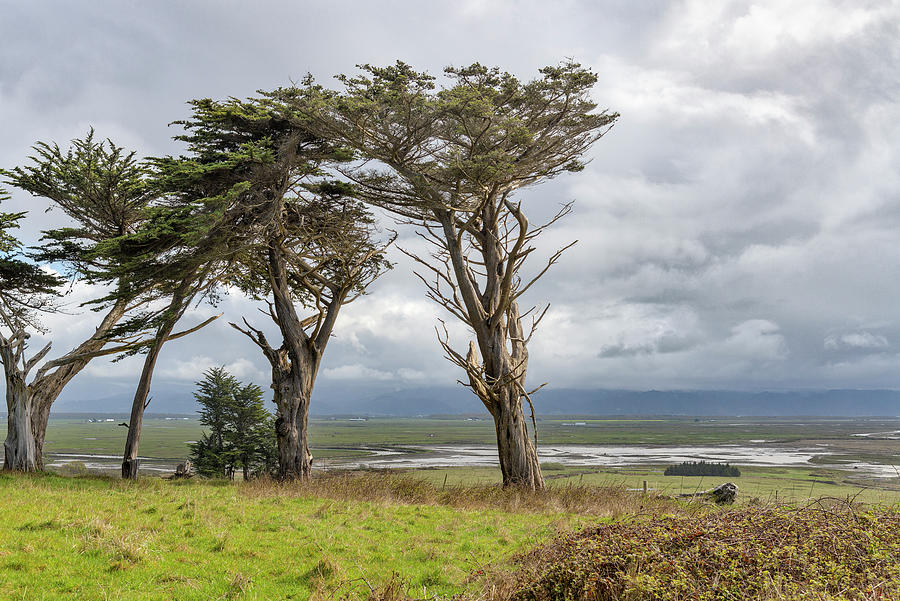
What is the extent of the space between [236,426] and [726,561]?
34.2 metres

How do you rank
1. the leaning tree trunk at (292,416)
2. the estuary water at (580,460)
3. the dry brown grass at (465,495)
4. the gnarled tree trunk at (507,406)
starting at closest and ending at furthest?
the dry brown grass at (465,495), the gnarled tree trunk at (507,406), the leaning tree trunk at (292,416), the estuary water at (580,460)

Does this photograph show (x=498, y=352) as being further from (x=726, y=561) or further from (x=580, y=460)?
(x=580, y=460)

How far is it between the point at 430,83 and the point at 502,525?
10.2 metres

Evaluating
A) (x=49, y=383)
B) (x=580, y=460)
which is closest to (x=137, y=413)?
(x=49, y=383)

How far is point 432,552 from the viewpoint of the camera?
931 cm

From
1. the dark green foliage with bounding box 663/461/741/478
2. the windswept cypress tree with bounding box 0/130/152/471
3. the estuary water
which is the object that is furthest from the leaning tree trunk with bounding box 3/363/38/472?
the dark green foliage with bounding box 663/461/741/478

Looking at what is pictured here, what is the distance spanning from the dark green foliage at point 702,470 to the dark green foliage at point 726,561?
180 ft

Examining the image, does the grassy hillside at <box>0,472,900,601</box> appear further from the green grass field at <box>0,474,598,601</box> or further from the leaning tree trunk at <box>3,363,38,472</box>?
the leaning tree trunk at <box>3,363,38,472</box>

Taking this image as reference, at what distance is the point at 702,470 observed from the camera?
60.8 metres

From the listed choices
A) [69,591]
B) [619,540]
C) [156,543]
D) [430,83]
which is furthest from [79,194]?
[619,540]

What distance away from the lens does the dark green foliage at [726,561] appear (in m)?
5.31

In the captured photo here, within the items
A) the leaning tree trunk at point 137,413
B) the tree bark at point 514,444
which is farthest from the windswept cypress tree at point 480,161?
the leaning tree trunk at point 137,413

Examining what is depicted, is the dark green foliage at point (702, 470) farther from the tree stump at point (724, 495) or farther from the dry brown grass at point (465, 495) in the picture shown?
the dry brown grass at point (465, 495)

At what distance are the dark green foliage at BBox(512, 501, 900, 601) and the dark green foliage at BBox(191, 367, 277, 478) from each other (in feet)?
99.8
